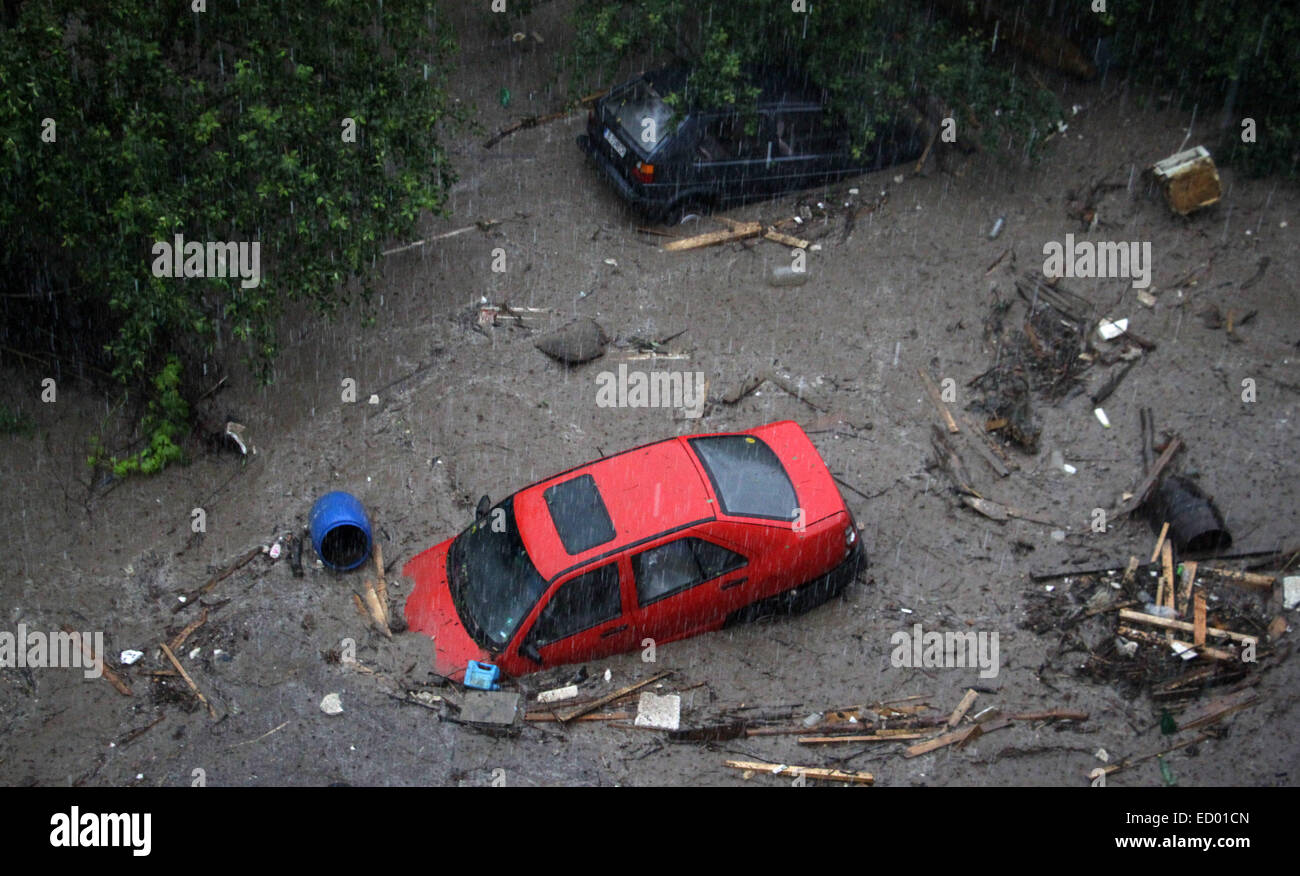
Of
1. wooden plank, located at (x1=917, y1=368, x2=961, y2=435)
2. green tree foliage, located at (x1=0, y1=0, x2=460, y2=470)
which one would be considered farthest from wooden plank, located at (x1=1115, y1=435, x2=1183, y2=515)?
green tree foliage, located at (x1=0, y1=0, x2=460, y2=470)

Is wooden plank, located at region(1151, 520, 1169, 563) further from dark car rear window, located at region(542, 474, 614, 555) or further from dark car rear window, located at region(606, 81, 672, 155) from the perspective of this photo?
dark car rear window, located at region(606, 81, 672, 155)

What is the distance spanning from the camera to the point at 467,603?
8.08 meters

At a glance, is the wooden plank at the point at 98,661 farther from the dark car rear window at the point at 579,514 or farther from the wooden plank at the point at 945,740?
the wooden plank at the point at 945,740

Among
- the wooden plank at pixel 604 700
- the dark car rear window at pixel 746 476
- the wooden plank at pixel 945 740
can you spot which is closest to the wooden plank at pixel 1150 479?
the wooden plank at pixel 945 740

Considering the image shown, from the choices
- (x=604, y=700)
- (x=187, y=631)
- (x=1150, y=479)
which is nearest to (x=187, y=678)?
(x=187, y=631)

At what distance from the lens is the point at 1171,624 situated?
7.89 m

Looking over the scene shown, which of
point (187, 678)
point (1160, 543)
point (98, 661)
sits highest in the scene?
point (1160, 543)

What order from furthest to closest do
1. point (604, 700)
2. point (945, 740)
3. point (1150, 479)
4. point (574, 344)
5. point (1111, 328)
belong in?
1. point (574, 344)
2. point (1111, 328)
3. point (1150, 479)
4. point (604, 700)
5. point (945, 740)

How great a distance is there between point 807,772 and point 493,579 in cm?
Answer: 277

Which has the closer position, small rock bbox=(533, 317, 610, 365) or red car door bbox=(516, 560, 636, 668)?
red car door bbox=(516, 560, 636, 668)

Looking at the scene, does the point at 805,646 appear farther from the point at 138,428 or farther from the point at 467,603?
the point at 138,428

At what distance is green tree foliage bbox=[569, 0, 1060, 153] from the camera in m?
11.6

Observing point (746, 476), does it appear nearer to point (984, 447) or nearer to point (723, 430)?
point (723, 430)

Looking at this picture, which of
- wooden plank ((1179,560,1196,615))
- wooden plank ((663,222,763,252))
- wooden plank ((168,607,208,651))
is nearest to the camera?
wooden plank ((1179,560,1196,615))
